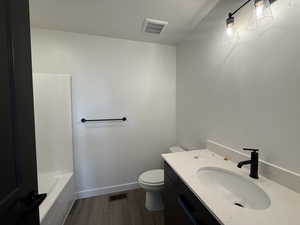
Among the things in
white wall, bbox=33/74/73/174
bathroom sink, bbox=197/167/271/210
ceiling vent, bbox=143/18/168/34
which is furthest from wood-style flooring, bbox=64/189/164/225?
ceiling vent, bbox=143/18/168/34

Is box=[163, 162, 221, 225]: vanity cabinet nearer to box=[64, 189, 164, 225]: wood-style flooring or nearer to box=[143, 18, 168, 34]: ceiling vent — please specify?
box=[64, 189, 164, 225]: wood-style flooring

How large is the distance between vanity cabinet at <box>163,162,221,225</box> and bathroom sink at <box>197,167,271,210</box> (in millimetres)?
141

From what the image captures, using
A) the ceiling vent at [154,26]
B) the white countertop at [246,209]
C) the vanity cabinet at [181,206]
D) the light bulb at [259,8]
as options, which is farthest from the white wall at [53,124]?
the light bulb at [259,8]

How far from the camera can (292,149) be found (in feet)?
2.87

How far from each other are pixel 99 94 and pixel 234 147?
5.79ft

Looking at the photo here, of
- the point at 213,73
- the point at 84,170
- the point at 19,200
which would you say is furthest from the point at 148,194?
the point at 213,73

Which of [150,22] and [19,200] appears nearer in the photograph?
[19,200]

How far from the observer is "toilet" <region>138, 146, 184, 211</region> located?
1.68m

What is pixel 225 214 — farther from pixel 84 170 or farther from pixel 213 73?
pixel 84 170

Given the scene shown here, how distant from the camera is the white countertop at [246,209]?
64 cm

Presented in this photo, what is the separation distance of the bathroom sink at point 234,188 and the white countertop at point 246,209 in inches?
1.3

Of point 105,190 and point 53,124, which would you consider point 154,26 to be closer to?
point 53,124

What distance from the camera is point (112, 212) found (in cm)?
176

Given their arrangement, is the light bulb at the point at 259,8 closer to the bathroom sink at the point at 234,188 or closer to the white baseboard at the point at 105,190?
the bathroom sink at the point at 234,188
